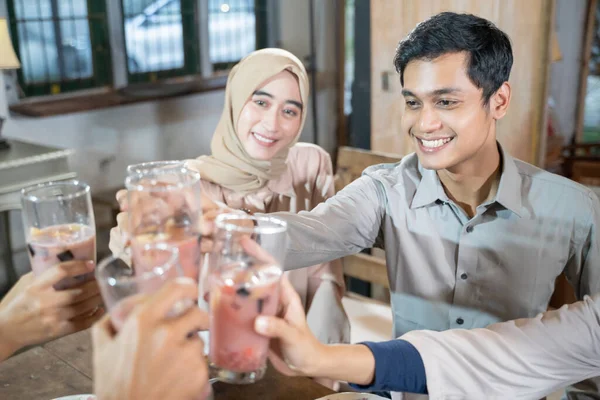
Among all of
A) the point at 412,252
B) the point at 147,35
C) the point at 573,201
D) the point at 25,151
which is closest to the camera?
the point at 573,201

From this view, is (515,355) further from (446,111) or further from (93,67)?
(93,67)

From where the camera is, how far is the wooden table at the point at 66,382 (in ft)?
4.41

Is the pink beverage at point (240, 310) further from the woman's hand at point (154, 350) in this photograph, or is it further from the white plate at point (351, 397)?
the white plate at point (351, 397)

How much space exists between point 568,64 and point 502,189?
5.00m

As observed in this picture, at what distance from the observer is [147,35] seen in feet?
13.9

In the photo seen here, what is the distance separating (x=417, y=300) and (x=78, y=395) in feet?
2.90

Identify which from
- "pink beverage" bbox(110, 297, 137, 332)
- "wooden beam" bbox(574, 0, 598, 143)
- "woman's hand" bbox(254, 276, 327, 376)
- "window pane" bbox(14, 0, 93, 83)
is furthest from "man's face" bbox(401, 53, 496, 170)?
"wooden beam" bbox(574, 0, 598, 143)

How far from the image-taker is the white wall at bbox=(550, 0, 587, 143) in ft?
18.5

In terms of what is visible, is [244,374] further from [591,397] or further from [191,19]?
[191,19]

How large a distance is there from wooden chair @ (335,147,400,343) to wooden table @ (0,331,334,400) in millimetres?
973

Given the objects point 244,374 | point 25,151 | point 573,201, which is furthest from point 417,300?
point 25,151

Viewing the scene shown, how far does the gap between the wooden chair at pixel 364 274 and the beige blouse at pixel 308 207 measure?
30 centimetres

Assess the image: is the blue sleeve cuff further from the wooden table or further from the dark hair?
the dark hair

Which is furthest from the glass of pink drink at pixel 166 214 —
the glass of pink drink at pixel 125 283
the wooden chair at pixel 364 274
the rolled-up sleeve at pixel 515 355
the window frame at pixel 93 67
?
the window frame at pixel 93 67
